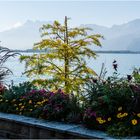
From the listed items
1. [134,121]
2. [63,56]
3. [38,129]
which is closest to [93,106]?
[134,121]

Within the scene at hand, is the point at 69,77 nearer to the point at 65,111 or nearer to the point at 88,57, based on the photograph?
the point at 88,57

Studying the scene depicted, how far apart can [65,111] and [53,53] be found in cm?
851

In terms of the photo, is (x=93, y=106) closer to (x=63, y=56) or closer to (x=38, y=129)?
(x=38, y=129)

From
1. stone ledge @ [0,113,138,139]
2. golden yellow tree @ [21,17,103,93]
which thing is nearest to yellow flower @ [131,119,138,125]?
stone ledge @ [0,113,138,139]

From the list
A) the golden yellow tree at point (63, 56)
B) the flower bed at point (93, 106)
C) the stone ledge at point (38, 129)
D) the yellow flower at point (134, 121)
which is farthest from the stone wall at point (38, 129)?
the golden yellow tree at point (63, 56)

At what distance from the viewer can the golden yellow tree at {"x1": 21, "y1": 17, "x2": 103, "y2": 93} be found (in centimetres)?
1359

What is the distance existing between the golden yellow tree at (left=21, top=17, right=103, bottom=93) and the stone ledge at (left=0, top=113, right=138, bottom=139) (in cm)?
753

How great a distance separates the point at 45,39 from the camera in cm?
1388

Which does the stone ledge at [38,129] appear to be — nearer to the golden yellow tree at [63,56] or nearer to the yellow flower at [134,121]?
the yellow flower at [134,121]

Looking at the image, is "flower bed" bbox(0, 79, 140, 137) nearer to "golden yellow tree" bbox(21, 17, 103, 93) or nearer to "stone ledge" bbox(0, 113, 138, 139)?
"stone ledge" bbox(0, 113, 138, 139)

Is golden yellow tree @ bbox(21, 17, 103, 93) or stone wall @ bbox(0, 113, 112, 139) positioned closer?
stone wall @ bbox(0, 113, 112, 139)

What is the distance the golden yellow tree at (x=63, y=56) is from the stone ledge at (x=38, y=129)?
7528 mm

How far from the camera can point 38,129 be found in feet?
16.6

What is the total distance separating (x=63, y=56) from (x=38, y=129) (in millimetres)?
8944
